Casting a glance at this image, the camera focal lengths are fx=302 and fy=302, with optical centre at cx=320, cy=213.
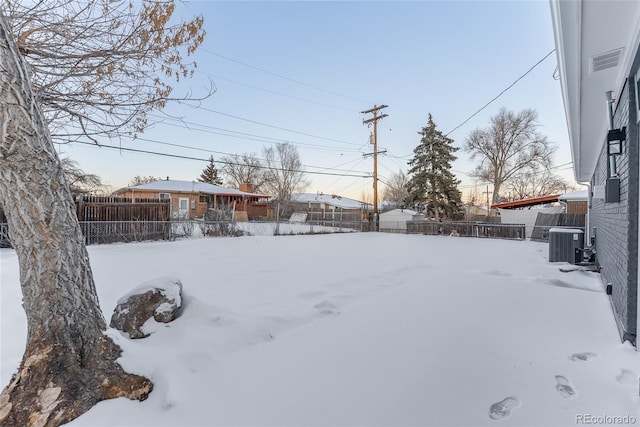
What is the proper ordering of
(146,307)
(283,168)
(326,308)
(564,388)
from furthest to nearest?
(283,168) → (326,308) → (146,307) → (564,388)

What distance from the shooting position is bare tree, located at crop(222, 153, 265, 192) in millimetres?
33594

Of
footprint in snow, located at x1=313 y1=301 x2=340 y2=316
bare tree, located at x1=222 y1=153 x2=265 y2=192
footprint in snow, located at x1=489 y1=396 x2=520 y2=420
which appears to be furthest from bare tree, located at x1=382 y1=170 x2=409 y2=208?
footprint in snow, located at x1=489 y1=396 x2=520 y2=420

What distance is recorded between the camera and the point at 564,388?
6.45 ft

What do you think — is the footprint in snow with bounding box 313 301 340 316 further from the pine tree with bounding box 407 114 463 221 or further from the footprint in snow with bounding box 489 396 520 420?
the pine tree with bounding box 407 114 463 221

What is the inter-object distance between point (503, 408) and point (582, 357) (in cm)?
116

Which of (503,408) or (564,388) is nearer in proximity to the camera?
(503,408)

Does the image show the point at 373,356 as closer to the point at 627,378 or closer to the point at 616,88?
the point at 627,378

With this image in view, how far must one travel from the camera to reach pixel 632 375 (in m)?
2.11

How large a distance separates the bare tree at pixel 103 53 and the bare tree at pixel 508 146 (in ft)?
86.0

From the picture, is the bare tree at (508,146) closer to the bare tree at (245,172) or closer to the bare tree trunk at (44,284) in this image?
Answer: the bare tree at (245,172)

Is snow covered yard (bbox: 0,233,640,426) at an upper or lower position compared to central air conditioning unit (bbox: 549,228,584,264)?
lower

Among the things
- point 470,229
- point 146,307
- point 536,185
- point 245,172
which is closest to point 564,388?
point 146,307

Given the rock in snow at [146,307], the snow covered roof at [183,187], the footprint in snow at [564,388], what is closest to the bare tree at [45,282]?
the rock in snow at [146,307]

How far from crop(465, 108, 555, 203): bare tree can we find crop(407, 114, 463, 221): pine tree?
22.7ft
